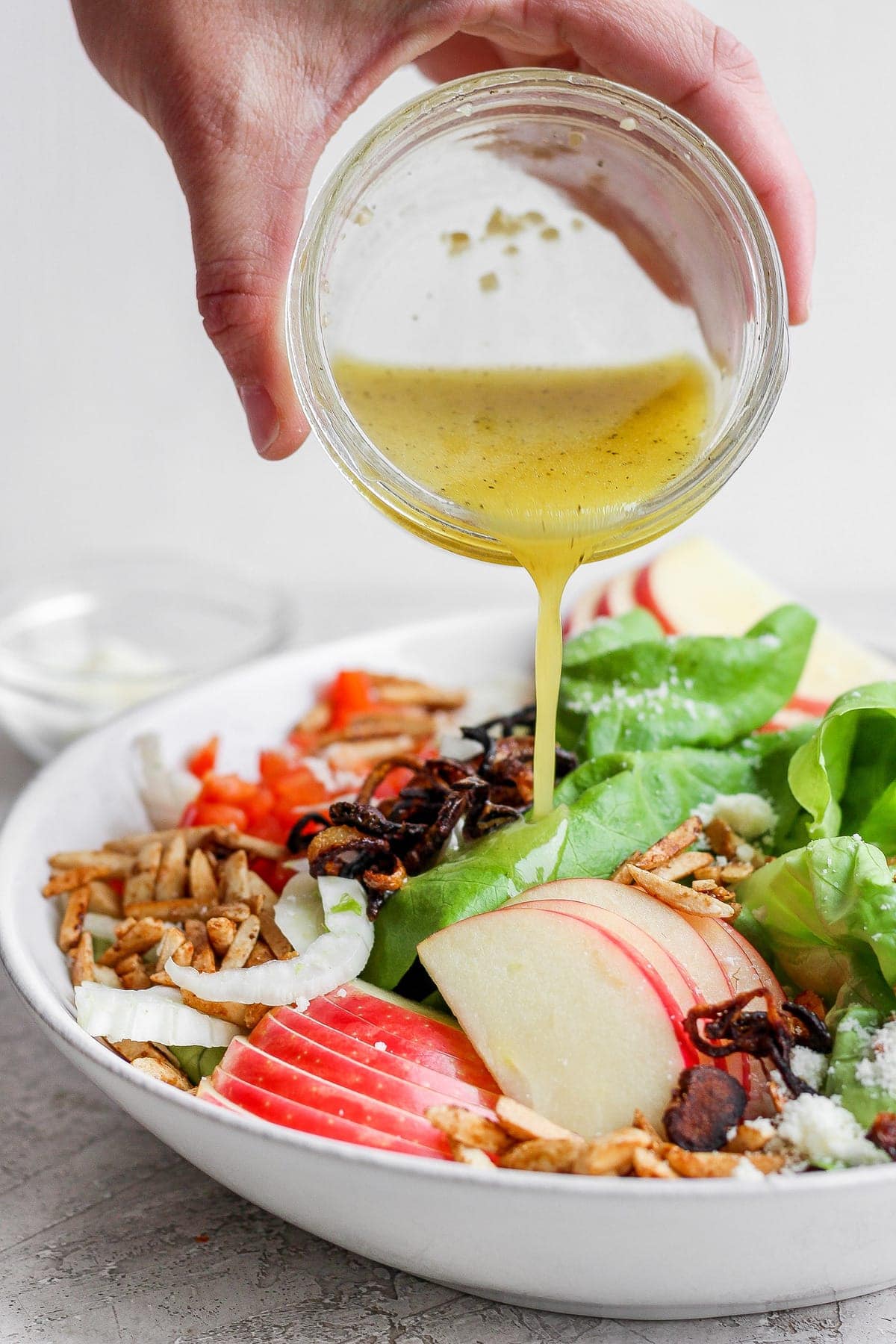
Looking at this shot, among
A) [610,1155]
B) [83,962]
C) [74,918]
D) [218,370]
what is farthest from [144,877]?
[218,370]

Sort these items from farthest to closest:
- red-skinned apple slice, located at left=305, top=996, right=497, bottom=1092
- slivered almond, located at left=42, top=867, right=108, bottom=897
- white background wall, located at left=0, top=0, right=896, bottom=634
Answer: white background wall, located at left=0, top=0, right=896, bottom=634, slivered almond, located at left=42, top=867, right=108, bottom=897, red-skinned apple slice, located at left=305, top=996, right=497, bottom=1092

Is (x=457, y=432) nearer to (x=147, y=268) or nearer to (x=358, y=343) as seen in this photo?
(x=358, y=343)

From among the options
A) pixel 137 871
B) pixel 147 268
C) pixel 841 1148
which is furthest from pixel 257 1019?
pixel 147 268

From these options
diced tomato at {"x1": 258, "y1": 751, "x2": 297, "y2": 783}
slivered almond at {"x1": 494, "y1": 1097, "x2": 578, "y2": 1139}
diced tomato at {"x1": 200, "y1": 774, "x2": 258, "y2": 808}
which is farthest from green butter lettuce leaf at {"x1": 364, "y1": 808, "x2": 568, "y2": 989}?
diced tomato at {"x1": 258, "y1": 751, "x2": 297, "y2": 783}

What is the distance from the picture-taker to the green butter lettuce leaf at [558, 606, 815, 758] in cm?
229

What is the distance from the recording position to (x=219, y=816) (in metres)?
2.47

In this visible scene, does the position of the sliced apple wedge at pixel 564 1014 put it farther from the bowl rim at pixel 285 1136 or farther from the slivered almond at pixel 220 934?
the slivered almond at pixel 220 934

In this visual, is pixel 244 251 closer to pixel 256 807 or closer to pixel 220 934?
pixel 220 934

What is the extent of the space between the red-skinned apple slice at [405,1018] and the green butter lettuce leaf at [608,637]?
2.93 feet

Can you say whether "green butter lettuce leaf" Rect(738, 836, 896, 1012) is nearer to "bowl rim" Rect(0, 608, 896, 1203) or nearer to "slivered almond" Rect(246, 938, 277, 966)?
"bowl rim" Rect(0, 608, 896, 1203)

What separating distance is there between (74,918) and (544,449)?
1.04 m

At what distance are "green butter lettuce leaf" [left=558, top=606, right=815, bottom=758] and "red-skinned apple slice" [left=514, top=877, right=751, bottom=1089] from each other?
20.2 inches

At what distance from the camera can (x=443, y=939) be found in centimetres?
170

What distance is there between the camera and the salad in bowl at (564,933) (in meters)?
1.52
